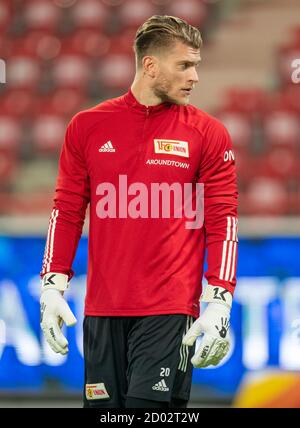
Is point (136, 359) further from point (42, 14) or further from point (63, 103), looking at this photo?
point (42, 14)

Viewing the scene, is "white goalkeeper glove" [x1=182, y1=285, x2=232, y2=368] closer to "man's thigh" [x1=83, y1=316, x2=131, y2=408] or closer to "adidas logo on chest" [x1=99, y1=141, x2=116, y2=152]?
"man's thigh" [x1=83, y1=316, x2=131, y2=408]

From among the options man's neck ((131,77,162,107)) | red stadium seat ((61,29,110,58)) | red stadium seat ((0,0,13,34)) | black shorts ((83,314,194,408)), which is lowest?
black shorts ((83,314,194,408))

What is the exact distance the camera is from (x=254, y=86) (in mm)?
8266

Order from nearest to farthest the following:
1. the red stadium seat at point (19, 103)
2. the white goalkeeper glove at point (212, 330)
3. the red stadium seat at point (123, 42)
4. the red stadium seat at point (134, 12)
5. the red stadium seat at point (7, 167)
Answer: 1. the white goalkeeper glove at point (212, 330)
2. the red stadium seat at point (7, 167)
3. the red stadium seat at point (19, 103)
4. the red stadium seat at point (123, 42)
5. the red stadium seat at point (134, 12)

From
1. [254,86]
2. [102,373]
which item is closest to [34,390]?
[102,373]

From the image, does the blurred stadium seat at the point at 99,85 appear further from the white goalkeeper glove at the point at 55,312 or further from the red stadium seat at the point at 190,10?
the white goalkeeper glove at the point at 55,312

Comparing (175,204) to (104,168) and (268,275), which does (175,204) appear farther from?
(268,275)

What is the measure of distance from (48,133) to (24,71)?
846 mm

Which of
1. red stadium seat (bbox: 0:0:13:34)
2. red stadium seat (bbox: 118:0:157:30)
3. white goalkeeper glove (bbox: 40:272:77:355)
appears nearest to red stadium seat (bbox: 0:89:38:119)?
red stadium seat (bbox: 0:0:13:34)

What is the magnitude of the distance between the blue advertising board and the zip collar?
272cm

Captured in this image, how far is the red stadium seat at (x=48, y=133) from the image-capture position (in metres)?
8.03

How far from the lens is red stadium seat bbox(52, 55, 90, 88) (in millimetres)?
8555

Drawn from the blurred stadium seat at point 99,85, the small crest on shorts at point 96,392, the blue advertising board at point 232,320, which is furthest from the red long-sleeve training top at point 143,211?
the blurred stadium seat at point 99,85

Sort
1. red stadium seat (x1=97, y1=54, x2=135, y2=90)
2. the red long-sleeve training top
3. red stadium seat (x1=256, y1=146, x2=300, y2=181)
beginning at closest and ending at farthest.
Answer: the red long-sleeve training top < red stadium seat (x1=256, y1=146, x2=300, y2=181) < red stadium seat (x1=97, y1=54, x2=135, y2=90)
